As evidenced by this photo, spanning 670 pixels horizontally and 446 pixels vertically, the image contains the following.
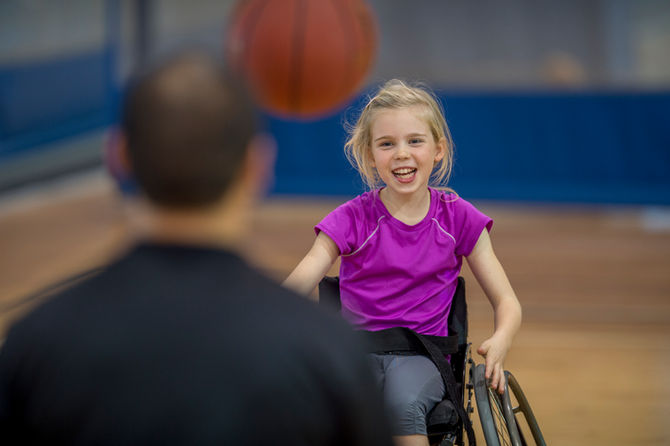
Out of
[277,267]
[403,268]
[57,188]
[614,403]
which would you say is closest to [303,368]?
[403,268]

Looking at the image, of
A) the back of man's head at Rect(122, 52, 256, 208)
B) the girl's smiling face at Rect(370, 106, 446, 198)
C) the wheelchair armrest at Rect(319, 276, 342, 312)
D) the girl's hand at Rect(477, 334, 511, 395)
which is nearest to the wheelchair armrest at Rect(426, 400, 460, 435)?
the girl's hand at Rect(477, 334, 511, 395)

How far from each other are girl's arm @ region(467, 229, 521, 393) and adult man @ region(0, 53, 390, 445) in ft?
2.72

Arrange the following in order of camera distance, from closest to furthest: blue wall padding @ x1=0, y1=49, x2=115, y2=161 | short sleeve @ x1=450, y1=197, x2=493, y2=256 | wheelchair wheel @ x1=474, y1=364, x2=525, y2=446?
wheelchair wheel @ x1=474, y1=364, x2=525, y2=446 < short sleeve @ x1=450, y1=197, x2=493, y2=256 < blue wall padding @ x1=0, y1=49, x2=115, y2=161

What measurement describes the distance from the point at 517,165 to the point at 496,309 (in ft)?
17.5

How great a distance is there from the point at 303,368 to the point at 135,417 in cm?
16

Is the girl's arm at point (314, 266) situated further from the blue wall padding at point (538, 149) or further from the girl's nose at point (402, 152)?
the blue wall padding at point (538, 149)

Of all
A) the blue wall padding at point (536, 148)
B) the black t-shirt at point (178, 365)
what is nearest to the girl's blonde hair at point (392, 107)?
the black t-shirt at point (178, 365)

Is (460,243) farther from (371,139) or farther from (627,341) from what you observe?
(627,341)

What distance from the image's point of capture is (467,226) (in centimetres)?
176

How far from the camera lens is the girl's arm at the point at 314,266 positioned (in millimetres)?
1646

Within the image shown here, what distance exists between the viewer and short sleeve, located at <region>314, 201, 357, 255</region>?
1.73 metres

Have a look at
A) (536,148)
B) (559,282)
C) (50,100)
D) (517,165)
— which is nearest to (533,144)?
(536,148)

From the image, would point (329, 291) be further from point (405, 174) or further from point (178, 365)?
point (178, 365)

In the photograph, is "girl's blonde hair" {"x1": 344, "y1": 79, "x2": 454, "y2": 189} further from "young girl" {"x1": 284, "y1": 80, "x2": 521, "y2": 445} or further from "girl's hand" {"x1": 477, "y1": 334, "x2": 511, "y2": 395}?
"girl's hand" {"x1": 477, "y1": 334, "x2": 511, "y2": 395}
